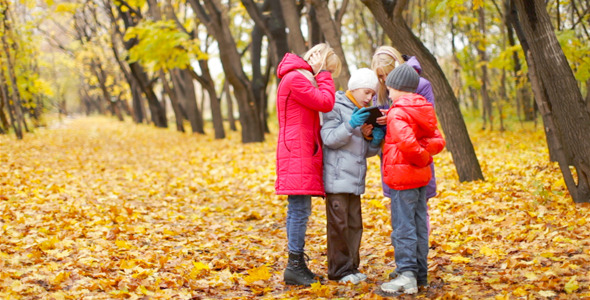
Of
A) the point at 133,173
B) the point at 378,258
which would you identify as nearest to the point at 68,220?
the point at 378,258

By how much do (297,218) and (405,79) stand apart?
4.62ft

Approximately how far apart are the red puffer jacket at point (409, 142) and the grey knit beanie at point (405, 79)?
80mm

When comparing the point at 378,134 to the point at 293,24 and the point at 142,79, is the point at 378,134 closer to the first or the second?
the point at 293,24

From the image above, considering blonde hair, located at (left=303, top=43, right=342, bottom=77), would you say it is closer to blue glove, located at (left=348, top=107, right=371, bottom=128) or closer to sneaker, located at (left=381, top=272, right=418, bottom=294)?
blue glove, located at (left=348, top=107, right=371, bottom=128)

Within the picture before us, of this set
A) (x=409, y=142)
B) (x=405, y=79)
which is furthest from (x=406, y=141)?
(x=405, y=79)

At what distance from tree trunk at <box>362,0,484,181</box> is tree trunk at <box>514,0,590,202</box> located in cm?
191

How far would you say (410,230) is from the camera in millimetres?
3826

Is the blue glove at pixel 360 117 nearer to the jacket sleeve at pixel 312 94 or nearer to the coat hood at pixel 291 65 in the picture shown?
the jacket sleeve at pixel 312 94

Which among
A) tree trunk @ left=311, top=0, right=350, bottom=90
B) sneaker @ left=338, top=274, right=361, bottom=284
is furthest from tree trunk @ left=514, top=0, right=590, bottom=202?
tree trunk @ left=311, top=0, right=350, bottom=90

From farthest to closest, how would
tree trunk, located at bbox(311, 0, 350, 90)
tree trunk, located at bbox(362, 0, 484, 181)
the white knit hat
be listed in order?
tree trunk, located at bbox(311, 0, 350, 90)
tree trunk, located at bbox(362, 0, 484, 181)
the white knit hat

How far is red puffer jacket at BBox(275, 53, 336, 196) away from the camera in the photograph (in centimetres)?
398

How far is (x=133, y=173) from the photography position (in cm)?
1094

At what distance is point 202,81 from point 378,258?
48.2 ft

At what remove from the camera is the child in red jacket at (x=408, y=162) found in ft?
12.0
